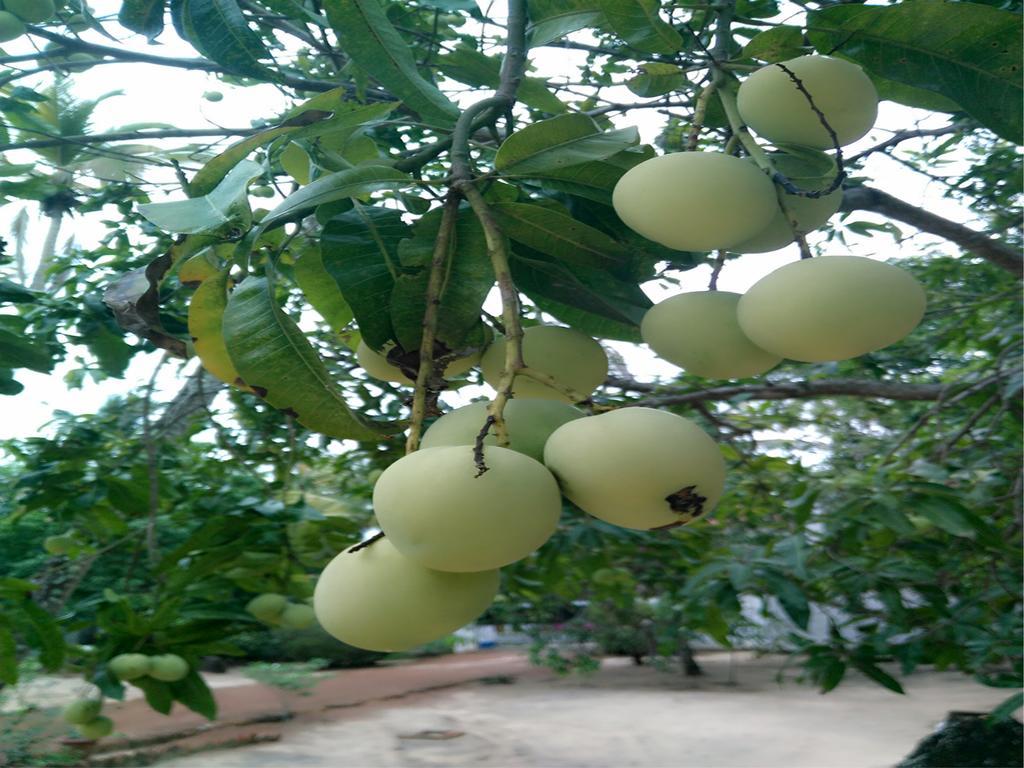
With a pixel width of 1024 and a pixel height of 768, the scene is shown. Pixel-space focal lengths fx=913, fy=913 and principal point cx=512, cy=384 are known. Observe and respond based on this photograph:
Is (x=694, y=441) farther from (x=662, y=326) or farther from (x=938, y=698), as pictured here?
(x=938, y=698)

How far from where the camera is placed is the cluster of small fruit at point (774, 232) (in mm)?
697

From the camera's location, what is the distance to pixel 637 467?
0.64 metres

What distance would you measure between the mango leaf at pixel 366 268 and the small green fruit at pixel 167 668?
6.81 feet

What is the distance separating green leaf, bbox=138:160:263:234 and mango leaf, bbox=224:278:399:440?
0.31 ft

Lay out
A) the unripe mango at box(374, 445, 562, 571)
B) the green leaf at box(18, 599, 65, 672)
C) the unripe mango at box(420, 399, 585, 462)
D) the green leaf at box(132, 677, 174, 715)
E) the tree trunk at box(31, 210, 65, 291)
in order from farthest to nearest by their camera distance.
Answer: the tree trunk at box(31, 210, 65, 291) < the green leaf at box(132, 677, 174, 715) < the green leaf at box(18, 599, 65, 672) < the unripe mango at box(420, 399, 585, 462) < the unripe mango at box(374, 445, 562, 571)

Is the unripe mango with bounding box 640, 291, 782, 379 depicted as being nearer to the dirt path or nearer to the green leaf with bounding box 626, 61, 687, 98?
the green leaf with bounding box 626, 61, 687, 98

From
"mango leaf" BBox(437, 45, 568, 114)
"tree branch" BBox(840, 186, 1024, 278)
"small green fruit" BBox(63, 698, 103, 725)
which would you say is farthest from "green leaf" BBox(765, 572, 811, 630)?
"small green fruit" BBox(63, 698, 103, 725)

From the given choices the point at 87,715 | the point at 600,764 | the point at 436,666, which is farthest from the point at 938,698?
the point at 87,715

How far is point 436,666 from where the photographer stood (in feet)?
46.2

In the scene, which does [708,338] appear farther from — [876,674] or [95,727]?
[95,727]

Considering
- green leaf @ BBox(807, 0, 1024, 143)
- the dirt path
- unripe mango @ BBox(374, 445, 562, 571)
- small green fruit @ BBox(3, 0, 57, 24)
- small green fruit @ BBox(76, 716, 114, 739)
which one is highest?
small green fruit @ BBox(3, 0, 57, 24)

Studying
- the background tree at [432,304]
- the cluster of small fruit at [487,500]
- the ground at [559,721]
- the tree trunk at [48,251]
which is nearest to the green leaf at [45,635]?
the background tree at [432,304]

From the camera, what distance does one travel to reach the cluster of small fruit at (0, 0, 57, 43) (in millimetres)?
1818

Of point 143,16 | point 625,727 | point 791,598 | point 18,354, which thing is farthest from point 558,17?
point 625,727
